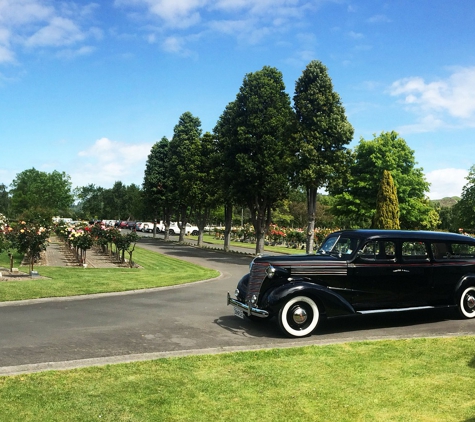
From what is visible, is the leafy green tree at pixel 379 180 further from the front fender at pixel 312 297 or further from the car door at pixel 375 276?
the front fender at pixel 312 297

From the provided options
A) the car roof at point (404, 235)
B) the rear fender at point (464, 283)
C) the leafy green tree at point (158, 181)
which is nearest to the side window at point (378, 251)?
the car roof at point (404, 235)

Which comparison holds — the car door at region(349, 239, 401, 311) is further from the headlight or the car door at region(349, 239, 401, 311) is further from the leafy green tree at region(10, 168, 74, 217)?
the leafy green tree at region(10, 168, 74, 217)

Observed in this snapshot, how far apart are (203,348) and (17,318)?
4.34 meters

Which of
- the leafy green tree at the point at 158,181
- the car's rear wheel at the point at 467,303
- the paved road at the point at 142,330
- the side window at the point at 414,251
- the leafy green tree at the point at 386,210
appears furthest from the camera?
the leafy green tree at the point at 158,181

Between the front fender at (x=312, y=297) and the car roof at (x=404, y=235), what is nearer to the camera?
the front fender at (x=312, y=297)

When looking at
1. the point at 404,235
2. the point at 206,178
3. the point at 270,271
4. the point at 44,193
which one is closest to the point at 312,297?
the point at 270,271

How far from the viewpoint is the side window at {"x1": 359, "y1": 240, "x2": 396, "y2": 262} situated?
8.89 metres

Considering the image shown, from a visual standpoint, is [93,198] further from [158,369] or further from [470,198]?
[158,369]

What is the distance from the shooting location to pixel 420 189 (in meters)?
42.3

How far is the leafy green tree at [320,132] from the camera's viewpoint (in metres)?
25.2

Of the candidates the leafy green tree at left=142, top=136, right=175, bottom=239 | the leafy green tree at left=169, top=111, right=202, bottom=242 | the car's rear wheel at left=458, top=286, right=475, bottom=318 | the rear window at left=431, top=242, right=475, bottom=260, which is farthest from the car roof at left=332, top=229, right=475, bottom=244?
the leafy green tree at left=142, top=136, right=175, bottom=239

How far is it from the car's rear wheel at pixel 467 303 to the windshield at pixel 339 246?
9.04 feet

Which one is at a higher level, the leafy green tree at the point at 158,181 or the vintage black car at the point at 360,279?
the leafy green tree at the point at 158,181

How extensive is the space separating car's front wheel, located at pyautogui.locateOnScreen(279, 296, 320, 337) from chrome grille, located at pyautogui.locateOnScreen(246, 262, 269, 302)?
65 cm
